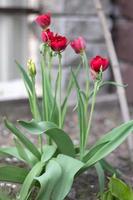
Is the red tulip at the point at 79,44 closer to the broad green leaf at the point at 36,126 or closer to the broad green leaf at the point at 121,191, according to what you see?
the broad green leaf at the point at 36,126

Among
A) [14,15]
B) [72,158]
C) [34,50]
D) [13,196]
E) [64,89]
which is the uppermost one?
[14,15]

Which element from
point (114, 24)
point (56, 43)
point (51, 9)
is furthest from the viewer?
point (114, 24)

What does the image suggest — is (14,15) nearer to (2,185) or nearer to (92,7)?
(92,7)

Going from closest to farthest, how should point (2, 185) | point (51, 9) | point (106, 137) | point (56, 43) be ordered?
point (56, 43) → point (106, 137) → point (2, 185) → point (51, 9)

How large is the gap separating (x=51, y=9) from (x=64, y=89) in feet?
1.76

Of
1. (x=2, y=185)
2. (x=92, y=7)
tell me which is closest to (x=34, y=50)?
(x=92, y=7)

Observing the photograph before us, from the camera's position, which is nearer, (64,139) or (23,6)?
(64,139)

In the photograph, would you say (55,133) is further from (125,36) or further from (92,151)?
(125,36)

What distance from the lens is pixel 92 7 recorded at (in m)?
3.45

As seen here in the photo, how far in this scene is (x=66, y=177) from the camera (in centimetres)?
178

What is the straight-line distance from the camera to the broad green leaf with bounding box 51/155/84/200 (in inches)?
69.5

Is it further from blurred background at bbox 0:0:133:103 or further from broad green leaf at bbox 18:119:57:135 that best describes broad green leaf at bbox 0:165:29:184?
blurred background at bbox 0:0:133:103

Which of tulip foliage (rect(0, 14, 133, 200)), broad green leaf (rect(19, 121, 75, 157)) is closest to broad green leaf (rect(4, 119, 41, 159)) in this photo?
tulip foliage (rect(0, 14, 133, 200))

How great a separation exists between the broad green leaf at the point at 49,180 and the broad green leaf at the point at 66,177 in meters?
0.02
